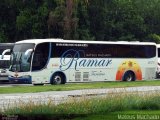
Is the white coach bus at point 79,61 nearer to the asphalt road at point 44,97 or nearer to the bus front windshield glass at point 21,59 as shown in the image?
the bus front windshield glass at point 21,59

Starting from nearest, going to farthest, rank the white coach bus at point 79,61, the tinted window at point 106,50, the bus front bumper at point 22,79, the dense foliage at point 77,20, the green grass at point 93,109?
the green grass at point 93,109 < the bus front bumper at point 22,79 < the white coach bus at point 79,61 < the tinted window at point 106,50 < the dense foliage at point 77,20

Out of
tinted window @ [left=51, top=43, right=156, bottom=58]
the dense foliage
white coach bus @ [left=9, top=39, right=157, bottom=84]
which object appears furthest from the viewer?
the dense foliage

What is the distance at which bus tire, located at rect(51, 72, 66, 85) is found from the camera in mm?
36531

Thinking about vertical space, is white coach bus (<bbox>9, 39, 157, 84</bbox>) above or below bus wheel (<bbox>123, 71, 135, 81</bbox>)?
above

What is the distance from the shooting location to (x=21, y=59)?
3622 centimetres

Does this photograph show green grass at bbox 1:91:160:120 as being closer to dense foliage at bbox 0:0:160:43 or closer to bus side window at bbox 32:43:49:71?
bus side window at bbox 32:43:49:71

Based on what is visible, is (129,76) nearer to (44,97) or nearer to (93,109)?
(44,97)

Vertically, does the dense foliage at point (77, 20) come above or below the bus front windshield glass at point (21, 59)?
above

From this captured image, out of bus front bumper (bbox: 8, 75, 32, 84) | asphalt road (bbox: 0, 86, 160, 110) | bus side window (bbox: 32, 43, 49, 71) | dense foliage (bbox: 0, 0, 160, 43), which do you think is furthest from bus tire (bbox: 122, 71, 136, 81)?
asphalt road (bbox: 0, 86, 160, 110)

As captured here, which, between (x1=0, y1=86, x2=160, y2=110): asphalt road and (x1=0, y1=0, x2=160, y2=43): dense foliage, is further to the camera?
(x1=0, y1=0, x2=160, y2=43): dense foliage

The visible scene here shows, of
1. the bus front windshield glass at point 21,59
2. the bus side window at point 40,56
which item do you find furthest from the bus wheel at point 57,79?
the bus front windshield glass at point 21,59

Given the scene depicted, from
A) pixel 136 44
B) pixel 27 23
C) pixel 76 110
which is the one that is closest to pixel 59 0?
pixel 27 23

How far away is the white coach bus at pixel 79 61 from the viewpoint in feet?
118

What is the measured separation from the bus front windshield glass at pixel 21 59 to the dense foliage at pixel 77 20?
1679 cm
